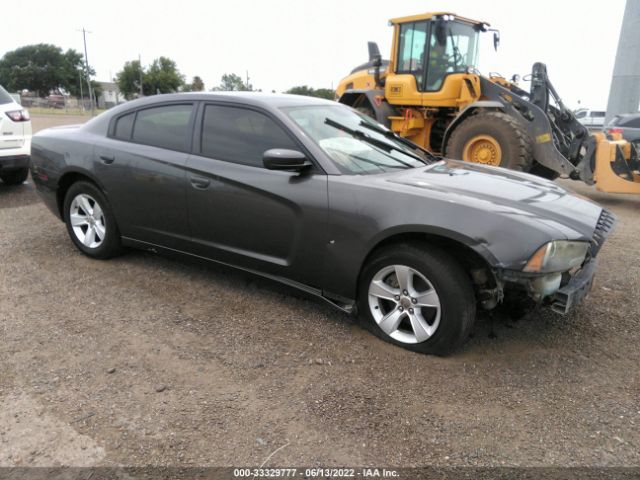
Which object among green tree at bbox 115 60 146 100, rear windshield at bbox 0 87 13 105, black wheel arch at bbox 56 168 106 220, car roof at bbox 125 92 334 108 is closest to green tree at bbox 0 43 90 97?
green tree at bbox 115 60 146 100

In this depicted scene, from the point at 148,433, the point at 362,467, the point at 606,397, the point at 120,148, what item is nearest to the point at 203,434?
the point at 148,433

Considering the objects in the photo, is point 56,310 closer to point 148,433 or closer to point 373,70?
point 148,433

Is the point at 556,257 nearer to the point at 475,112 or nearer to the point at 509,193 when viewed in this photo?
the point at 509,193

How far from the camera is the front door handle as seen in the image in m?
3.62

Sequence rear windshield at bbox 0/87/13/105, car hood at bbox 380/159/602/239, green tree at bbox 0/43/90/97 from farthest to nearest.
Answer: green tree at bbox 0/43/90/97
rear windshield at bbox 0/87/13/105
car hood at bbox 380/159/602/239

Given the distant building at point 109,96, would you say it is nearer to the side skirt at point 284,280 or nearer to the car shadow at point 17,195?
the car shadow at point 17,195

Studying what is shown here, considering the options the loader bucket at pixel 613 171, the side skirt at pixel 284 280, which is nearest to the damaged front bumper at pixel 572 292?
the side skirt at pixel 284 280

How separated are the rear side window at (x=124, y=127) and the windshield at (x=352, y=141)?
59.3 inches

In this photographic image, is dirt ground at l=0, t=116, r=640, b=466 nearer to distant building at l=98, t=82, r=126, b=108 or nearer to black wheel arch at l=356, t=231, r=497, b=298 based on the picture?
black wheel arch at l=356, t=231, r=497, b=298

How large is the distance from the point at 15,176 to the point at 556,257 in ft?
25.6

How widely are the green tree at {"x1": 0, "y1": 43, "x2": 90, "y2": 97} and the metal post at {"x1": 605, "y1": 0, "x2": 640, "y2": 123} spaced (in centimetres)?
9326

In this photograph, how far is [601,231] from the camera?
3.07 m

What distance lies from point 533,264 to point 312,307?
5.34 feet

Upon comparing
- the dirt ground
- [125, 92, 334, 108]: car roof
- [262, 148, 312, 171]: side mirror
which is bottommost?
the dirt ground
